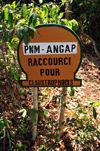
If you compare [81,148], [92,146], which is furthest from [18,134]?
[92,146]

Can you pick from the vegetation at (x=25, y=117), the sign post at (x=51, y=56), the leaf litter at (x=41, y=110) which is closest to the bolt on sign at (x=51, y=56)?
the sign post at (x=51, y=56)

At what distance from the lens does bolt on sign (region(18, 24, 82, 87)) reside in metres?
1.29

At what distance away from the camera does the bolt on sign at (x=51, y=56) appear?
1294 mm

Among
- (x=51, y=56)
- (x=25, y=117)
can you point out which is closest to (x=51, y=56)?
(x=51, y=56)

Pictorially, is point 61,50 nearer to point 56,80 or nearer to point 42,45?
point 42,45

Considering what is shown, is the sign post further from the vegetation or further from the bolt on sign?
the vegetation

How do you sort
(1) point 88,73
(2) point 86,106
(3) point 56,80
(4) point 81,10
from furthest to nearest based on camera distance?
(4) point 81,10
(1) point 88,73
(2) point 86,106
(3) point 56,80

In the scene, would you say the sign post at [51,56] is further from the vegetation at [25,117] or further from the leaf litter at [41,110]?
the leaf litter at [41,110]

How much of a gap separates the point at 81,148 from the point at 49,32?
1847 millimetres

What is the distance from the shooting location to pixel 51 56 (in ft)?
4.40

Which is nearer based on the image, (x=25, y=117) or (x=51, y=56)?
(x=51, y=56)

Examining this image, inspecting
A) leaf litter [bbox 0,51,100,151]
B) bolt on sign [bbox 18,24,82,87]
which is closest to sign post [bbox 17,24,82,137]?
bolt on sign [bbox 18,24,82,87]

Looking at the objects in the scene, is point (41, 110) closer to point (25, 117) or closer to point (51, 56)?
point (25, 117)

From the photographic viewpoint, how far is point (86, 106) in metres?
2.91
